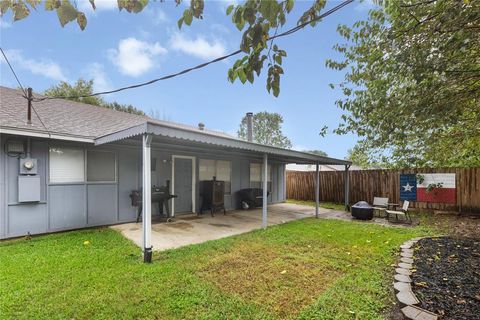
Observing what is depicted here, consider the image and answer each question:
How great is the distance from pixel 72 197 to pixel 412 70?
7136mm

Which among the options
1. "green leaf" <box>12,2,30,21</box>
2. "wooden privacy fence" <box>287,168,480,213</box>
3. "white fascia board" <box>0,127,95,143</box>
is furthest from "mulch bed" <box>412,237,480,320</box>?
"white fascia board" <box>0,127,95,143</box>

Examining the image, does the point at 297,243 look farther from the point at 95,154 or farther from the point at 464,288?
the point at 95,154

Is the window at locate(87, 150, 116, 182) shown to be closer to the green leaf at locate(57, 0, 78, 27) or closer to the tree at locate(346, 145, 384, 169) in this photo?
the green leaf at locate(57, 0, 78, 27)

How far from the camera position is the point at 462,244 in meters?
5.35

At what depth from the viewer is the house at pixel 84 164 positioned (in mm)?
5195

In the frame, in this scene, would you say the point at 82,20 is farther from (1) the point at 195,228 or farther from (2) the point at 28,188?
(1) the point at 195,228

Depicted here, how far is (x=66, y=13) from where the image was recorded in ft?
4.57

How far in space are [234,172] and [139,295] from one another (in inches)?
302

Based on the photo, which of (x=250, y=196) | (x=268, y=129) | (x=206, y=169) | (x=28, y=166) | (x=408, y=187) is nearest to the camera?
(x=28, y=166)

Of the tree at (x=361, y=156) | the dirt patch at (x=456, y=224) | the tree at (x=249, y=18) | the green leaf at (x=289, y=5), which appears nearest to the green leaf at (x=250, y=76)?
the tree at (x=249, y=18)

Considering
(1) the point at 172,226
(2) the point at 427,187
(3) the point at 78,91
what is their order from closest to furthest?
(1) the point at 172,226, (2) the point at 427,187, (3) the point at 78,91

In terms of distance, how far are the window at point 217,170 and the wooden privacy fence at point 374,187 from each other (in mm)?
6004

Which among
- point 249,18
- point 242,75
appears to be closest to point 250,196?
point 242,75

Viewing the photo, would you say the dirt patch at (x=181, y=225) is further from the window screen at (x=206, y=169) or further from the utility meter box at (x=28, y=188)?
the utility meter box at (x=28, y=188)
